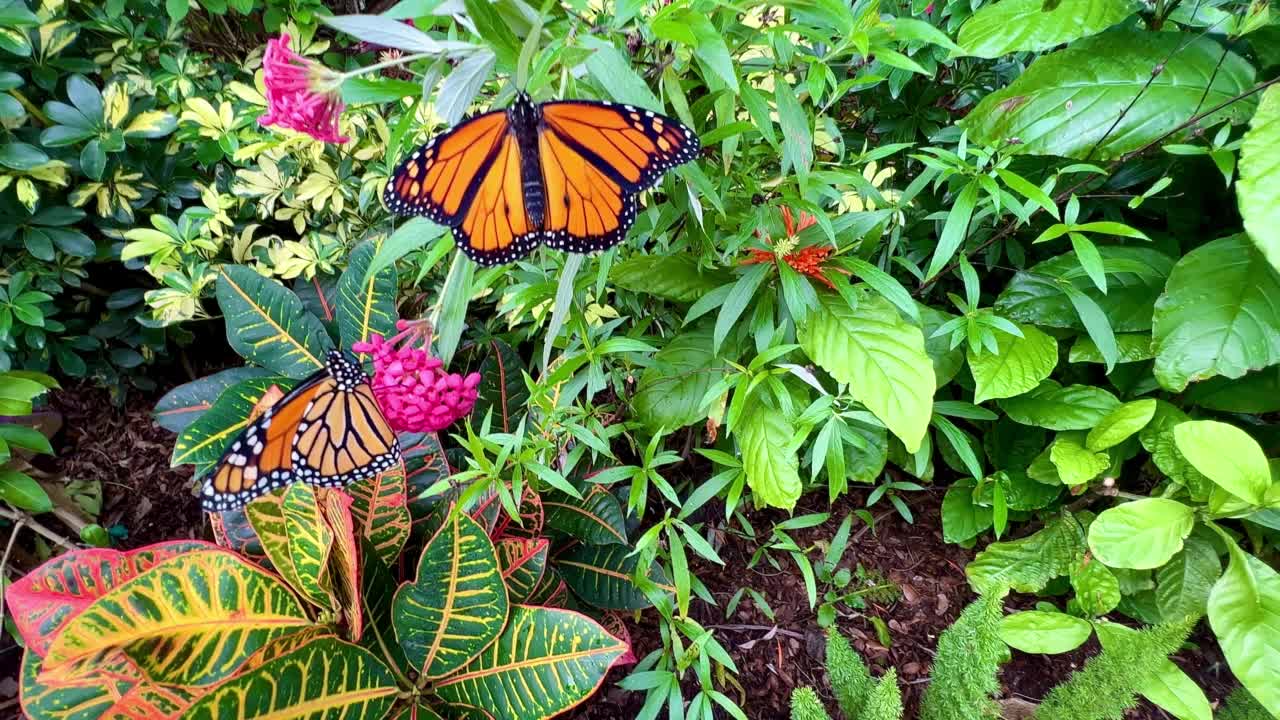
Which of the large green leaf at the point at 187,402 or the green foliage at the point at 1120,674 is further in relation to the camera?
the large green leaf at the point at 187,402

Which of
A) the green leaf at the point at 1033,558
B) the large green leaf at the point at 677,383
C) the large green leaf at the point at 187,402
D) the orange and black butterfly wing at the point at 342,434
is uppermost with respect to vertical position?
the orange and black butterfly wing at the point at 342,434

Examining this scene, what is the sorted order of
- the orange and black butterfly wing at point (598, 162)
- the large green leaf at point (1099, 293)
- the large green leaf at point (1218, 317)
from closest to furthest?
the orange and black butterfly wing at point (598, 162), the large green leaf at point (1218, 317), the large green leaf at point (1099, 293)

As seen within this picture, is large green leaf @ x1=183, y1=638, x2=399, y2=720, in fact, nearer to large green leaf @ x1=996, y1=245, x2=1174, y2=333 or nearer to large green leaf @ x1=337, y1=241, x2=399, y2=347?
large green leaf @ x1=337, y1=241, x2=399, y2=347

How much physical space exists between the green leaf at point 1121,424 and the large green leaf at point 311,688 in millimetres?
1453

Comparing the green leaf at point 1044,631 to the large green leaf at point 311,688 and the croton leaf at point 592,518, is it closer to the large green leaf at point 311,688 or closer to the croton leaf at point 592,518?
the croton leaf at point 592,518

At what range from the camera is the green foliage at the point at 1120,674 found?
3.37ft

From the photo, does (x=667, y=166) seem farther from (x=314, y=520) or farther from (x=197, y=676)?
(x=197, y=676)


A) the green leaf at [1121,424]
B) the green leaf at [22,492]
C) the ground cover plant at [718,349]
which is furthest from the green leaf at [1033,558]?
the green leaf at [22,492]

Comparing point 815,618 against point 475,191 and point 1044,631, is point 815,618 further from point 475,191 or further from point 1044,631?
point 475,191

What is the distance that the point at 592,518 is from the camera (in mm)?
1426

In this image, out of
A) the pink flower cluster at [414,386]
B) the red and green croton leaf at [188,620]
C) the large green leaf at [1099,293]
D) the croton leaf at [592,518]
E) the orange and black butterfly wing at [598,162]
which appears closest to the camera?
the orange and black butterfly wing at [598,162]

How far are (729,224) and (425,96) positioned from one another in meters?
0.60

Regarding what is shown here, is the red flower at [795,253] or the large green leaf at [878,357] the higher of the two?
the red flower at [795,253]

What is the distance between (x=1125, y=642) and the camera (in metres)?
1.06
